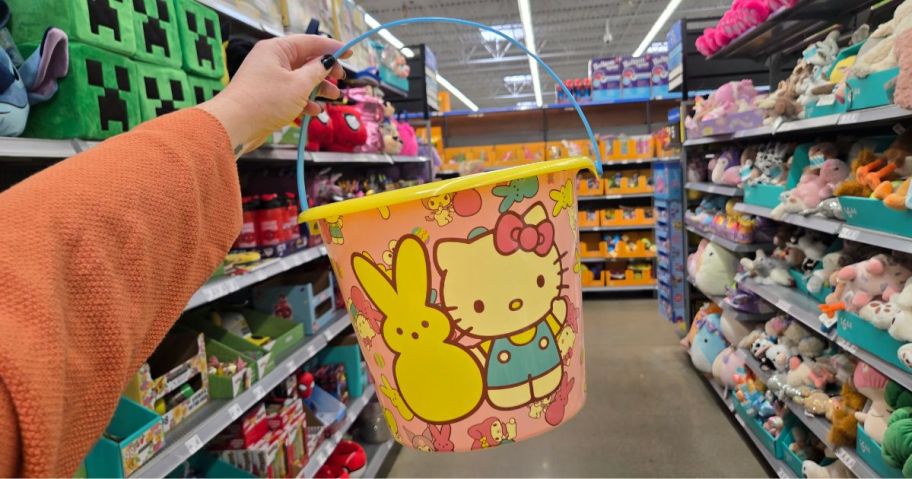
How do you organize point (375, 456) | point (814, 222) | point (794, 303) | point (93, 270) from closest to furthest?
point (93, 270)
point (814, 222)
point (794, 303)
point (375, 456)

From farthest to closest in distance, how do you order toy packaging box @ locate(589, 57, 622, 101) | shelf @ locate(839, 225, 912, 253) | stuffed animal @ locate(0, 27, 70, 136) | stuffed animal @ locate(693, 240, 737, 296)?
toy packaging box @ locate(589, 57, 622, 101) → stuffed animal @ locate(693, 240, 737, 296) → shelf @ locate(839, 225, 912, 253) → stuffed animal @ locate(0, 27, 70, 136)

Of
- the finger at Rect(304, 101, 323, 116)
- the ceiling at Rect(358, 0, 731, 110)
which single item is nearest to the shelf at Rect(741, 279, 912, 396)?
the finger at Rect(304, 101, 323, 116)

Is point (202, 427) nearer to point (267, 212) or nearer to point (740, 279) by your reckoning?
point (267, 212)

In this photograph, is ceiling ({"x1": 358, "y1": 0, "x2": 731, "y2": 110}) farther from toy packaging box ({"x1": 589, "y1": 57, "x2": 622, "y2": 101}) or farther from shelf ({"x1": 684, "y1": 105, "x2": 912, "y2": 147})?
shelf ({"x1": 684, "y1": 105, "x2": 912, "y2": 147})

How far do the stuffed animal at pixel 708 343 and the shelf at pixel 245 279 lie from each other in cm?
250

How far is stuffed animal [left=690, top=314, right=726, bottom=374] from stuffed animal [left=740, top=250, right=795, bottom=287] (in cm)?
60

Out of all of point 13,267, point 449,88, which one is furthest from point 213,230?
point 449,88

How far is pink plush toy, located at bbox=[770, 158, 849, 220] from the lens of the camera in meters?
2.25

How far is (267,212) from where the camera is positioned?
2.04m

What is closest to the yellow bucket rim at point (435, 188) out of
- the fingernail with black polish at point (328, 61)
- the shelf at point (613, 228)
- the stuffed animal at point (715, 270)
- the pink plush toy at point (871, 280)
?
the fingernail with black polish at point (328, 61)

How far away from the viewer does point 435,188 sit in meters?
0.69

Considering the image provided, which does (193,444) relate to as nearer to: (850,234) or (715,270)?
(850,234)

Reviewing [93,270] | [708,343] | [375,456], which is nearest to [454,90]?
[708,343]

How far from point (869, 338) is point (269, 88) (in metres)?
1.96
